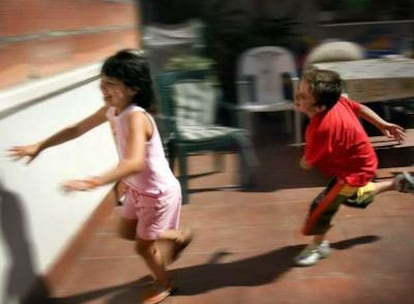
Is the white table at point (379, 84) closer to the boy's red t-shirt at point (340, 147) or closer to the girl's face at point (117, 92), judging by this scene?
the boy's red t-shirt at point (340, 147)

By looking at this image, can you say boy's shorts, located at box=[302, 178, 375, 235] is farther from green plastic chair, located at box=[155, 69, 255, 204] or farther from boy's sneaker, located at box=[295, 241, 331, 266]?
green plastic chair, located at box=[155, 69, 255, 204]

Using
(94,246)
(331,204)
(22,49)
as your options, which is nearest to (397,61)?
(331,204)

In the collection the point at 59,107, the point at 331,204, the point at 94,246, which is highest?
the point at 59,107

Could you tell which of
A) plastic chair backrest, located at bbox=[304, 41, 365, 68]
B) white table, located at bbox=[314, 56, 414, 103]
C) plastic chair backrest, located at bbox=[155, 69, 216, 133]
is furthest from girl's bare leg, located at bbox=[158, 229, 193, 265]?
plastic chair backrest, located at bbox=[304, 41, 365, 68]

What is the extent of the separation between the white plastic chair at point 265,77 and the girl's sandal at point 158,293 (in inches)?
123

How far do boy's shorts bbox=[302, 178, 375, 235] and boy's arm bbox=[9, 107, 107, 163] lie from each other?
1334mm

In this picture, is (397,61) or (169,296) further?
(397,61)

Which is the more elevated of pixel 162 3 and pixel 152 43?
pixel 162 3

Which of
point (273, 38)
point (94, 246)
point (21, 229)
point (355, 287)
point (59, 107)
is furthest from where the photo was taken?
point (273, 38)

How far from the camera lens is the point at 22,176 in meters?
2.83

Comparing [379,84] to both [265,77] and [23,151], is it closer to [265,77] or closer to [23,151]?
[265,77]

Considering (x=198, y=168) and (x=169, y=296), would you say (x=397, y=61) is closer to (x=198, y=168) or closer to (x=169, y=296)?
(x=198, y=168)

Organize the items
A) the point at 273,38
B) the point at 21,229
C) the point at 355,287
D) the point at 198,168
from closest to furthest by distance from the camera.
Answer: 1. the point at 21,229
2. the point at 355,287
3. the point at 198,168
4. the point at 273,38

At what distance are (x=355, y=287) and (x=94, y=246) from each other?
1.73 meters
